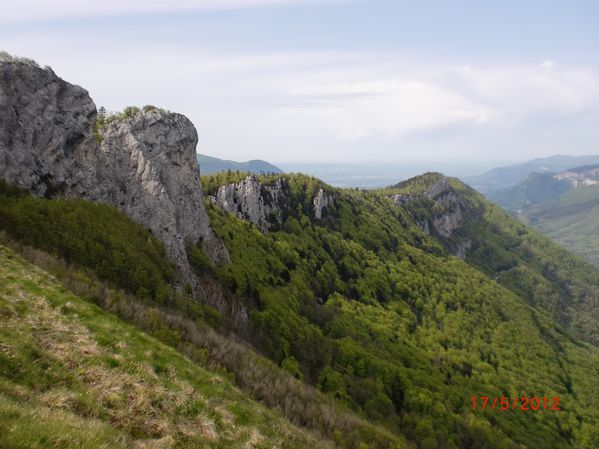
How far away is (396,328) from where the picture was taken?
11850cm

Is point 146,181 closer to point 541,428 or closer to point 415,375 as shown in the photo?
point 415,375

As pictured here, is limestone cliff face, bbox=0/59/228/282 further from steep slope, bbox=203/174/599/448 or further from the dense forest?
steep slope, bbox=203/174/599/448

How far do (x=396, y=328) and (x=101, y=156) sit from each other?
325 feet

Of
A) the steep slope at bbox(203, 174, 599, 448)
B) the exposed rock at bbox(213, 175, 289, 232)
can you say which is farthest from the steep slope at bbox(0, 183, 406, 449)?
the exposed rock at bbox(213, 175, 289, 232)

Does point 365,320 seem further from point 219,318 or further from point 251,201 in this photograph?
point 219,318

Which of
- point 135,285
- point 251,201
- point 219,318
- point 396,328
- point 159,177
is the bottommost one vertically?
point 396,328

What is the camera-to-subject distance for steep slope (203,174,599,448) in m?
65.8

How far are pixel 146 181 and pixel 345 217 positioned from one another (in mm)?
125130

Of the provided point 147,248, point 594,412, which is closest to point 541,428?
point 594,412

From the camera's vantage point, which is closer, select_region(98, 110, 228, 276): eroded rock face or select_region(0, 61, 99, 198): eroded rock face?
select_region(0, 61, 99, 198): eroded rock face

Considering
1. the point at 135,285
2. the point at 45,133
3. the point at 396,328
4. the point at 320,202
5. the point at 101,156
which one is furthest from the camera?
the point at 320,202

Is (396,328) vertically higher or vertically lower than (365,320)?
lower
